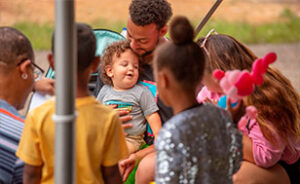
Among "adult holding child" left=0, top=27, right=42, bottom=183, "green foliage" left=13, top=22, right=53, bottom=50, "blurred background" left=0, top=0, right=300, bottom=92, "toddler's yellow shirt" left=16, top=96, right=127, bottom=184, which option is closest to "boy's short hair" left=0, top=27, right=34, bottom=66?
"adult holding child" left=0, top=27, right=42, bottom=183

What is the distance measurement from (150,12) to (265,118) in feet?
2.73

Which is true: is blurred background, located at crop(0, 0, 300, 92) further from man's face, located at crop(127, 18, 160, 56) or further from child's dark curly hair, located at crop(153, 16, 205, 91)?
child's dark curly hair, located at crop(153, 16, 205, 91)

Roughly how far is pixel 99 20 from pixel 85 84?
817 centimetres

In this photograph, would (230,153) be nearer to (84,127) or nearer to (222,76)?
(222,76)

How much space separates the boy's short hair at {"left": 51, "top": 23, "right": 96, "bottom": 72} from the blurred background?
254 inches

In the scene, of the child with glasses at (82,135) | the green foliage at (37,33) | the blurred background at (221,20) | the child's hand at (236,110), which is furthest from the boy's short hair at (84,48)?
the green foliage at (37,33)

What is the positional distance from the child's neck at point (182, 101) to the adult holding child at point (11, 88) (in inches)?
23.8

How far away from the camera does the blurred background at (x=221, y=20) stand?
8961 millimetres

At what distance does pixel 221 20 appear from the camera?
10.5 m

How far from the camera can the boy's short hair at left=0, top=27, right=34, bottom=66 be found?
1.76 metres

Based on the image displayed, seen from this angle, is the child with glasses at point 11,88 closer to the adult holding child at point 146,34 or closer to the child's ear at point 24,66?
the child's ear at point 24,66

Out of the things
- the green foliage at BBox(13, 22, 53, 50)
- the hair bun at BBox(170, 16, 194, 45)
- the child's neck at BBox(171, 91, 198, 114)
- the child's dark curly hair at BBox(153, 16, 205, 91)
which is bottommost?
the green foliage at BBox(13, 22, 53, 50)

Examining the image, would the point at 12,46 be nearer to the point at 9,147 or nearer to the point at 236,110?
the point at 9,147

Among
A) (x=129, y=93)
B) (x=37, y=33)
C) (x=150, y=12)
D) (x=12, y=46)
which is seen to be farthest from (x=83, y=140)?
(x=37, y=33)
